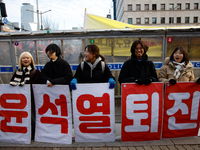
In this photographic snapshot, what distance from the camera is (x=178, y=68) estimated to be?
2.82 meters

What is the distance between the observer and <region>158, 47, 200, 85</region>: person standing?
282 centimetres

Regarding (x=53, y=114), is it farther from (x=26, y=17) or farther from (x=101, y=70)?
(x=26, y=17)

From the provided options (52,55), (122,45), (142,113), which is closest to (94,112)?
(142,113)

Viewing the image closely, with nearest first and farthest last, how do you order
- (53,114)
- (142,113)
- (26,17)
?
(142,113) → (53,114) → (26,17)

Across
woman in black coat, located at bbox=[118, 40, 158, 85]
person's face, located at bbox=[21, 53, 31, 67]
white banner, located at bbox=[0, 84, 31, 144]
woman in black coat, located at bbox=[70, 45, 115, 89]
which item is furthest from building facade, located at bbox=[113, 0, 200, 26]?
white banner, located at bbox=[0, 84, 31, 144]

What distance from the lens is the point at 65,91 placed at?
110 inches

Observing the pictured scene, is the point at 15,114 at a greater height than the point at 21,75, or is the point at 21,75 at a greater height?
the point at 21,75

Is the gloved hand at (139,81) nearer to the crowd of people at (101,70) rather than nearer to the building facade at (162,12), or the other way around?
the crowd of people at (101,70)

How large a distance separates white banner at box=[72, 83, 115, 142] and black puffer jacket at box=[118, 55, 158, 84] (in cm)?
44

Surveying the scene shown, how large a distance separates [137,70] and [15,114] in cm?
Result: 264

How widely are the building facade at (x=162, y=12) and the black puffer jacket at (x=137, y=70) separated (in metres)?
44.5

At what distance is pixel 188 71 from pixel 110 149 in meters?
2.17

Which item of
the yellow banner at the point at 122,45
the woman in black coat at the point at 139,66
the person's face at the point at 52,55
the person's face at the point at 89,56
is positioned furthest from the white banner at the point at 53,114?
the yellow banner at the point at 122,45

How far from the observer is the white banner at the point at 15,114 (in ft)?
9.39
